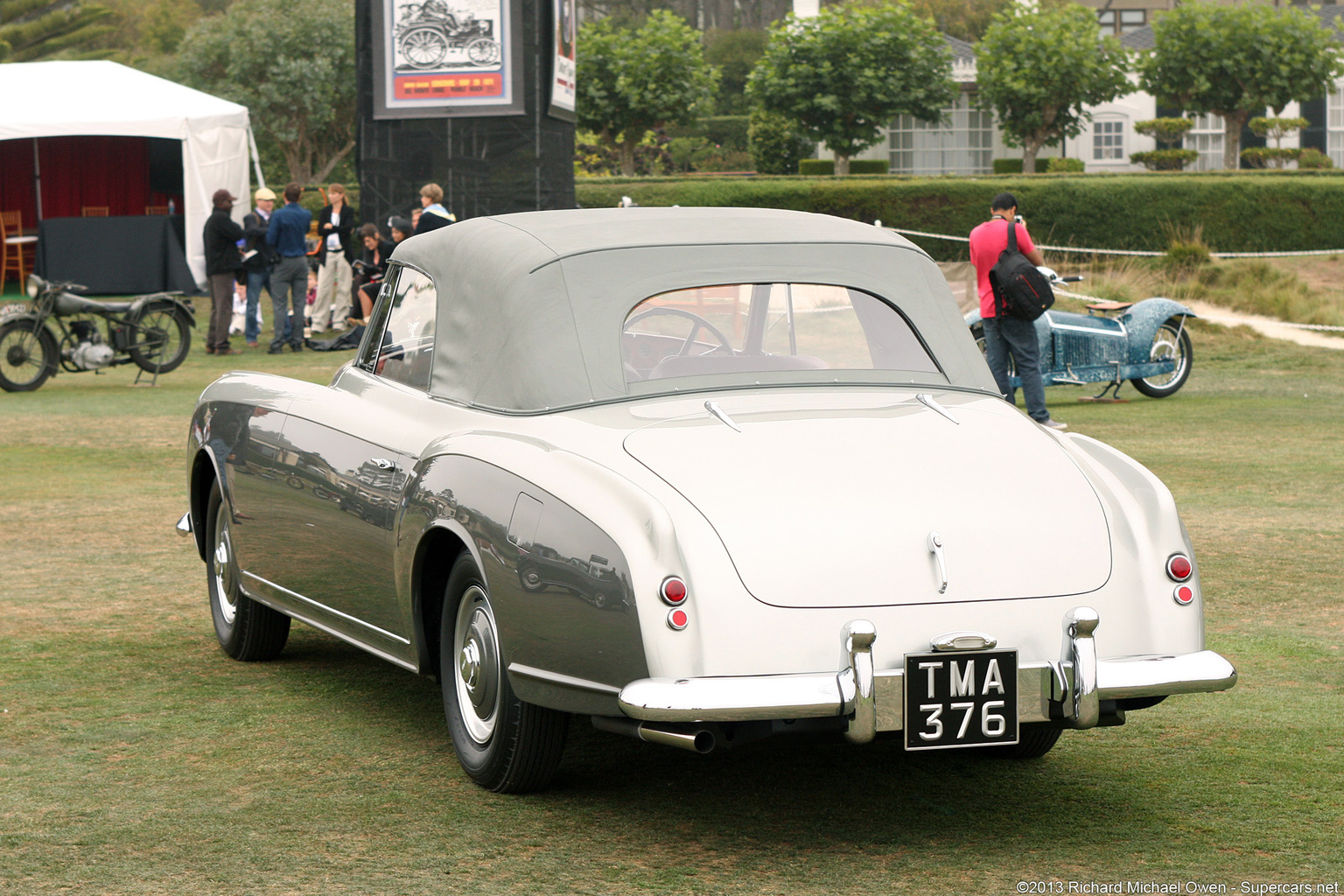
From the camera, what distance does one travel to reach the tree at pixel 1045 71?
53250mm

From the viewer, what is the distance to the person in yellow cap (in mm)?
21031

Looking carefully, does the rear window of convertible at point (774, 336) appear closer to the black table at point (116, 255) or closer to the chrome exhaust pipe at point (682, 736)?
the chrome exhaust pipe at point (682, 736)

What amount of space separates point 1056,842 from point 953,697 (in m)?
0.53

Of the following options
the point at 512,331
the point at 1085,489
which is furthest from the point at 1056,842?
the point at 512,331

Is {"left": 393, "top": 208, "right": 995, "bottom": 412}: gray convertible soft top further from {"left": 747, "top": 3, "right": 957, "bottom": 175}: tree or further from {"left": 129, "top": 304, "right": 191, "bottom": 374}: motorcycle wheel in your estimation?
{"left": 747, "top": 3, "right": 957, "bottom": 175}: tree

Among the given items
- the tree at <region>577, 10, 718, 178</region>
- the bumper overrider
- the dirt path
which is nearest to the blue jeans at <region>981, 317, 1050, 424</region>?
the dirt path

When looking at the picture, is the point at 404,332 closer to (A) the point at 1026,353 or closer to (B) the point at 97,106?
(A) the point at 1026,353

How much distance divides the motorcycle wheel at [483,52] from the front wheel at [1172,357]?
35.3 feet

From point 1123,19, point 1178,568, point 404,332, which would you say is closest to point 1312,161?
point 1123,19

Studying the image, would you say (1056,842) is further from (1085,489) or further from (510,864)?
(510,864)

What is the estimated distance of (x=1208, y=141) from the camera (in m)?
64.7

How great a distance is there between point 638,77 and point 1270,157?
70.1ft

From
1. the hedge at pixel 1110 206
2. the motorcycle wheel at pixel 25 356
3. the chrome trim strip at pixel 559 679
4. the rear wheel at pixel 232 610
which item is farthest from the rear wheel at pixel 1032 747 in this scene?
the hedge at pixel 1110 206

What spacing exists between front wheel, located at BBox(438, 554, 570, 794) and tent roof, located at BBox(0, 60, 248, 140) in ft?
73.5
